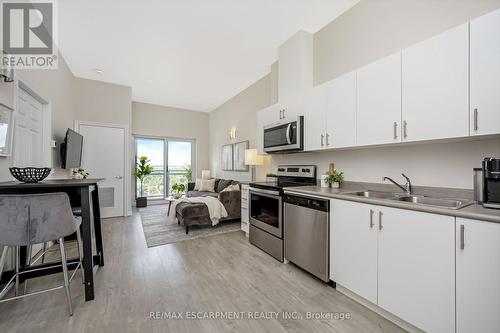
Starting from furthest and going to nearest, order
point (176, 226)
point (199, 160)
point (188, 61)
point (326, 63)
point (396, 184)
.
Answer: point (199, 160), point (176, 226), point (188, 61), point (326, 63), point (396, 184)

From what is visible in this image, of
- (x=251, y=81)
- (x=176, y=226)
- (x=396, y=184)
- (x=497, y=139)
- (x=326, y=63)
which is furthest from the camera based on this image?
(x=251, y=81)

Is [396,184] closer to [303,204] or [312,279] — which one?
[303,204]

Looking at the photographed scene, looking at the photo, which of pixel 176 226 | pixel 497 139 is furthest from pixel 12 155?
pixel 497 139

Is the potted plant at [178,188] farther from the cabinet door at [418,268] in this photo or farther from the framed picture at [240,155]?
the cabinet door at [418,268]

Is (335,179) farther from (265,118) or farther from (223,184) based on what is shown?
(223,184)

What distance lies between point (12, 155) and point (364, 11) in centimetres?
396

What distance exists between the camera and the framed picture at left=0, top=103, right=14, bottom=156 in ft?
6.22

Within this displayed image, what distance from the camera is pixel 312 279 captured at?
7.14 ft

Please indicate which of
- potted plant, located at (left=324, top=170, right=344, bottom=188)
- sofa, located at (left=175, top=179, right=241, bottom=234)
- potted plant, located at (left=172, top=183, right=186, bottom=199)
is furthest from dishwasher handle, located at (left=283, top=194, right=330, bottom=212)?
potted plant, located at (left=172, top=183, right=186, bottom=199)

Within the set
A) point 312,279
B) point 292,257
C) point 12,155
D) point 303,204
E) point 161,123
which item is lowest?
point 312,279

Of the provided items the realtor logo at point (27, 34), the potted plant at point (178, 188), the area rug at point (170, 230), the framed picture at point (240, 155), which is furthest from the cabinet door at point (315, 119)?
the potted plant at point (178, 188)

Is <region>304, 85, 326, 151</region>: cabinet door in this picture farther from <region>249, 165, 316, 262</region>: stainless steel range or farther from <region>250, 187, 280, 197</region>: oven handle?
<region>250, 187, 280, 197</region>: oven handle

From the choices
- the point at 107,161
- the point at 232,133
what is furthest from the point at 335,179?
the point at 107,161

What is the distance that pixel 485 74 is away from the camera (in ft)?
4.28
